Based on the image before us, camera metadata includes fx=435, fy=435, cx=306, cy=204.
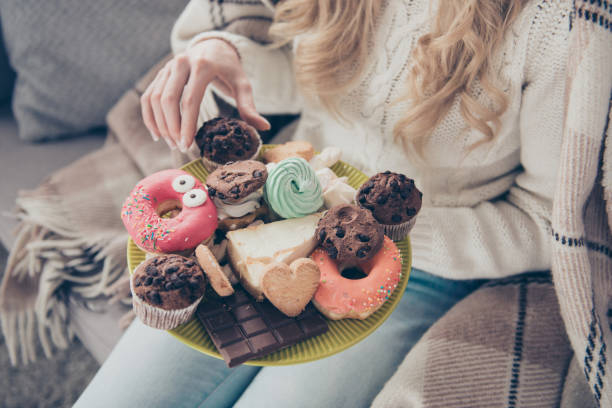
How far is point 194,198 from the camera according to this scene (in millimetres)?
602

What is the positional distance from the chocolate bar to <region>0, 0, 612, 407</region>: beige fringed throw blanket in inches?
9.9

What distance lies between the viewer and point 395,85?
78 centimetres

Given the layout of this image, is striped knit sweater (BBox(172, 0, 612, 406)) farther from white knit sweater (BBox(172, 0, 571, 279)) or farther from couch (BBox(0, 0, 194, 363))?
couch (BBox(0, 0, 194, 363))

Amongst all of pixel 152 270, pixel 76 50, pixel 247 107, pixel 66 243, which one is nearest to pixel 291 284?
pixel 152 270

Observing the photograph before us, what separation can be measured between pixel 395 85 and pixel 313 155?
20 cm

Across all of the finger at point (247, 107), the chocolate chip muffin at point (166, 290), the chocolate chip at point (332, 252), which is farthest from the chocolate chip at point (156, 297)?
the finger at point (247, 107)

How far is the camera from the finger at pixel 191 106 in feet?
2.27

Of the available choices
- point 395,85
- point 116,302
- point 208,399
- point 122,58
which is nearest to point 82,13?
point 122,58

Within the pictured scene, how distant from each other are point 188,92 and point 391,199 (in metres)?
0.37

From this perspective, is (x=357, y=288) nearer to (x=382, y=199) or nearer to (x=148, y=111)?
(x=382, y=199)

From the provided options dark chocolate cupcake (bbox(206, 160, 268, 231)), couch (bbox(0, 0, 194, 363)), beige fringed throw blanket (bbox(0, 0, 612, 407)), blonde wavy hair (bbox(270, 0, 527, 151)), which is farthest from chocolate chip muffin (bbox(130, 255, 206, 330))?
couch (bbox(0, 0, 194, 363))

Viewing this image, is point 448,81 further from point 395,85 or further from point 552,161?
point 552,161

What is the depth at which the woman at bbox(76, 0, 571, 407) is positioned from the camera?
0.68 m

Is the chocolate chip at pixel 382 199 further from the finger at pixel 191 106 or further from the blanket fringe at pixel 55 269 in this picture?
the blanket fringe at pixel 55 269
